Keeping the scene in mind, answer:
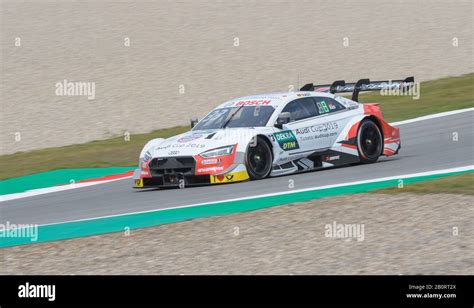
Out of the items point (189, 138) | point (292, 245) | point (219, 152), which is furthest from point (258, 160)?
point (292, 245)

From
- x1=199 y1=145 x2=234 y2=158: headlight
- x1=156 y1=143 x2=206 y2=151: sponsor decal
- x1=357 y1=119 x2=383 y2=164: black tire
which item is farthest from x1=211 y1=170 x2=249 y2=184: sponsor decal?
x1=357 y1=119 x2=383 y2=164: black tire

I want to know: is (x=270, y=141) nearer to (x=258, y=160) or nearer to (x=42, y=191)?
(x=258, y=160)

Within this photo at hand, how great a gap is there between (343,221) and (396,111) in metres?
10.9

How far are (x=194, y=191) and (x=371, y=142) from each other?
3.29 m

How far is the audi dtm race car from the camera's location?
13.9 metres

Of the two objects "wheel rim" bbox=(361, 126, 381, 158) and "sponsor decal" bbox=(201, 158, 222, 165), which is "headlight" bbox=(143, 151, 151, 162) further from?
"wheel rim" bbox=(361, 126, 381, 158)

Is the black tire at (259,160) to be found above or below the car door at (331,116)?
below

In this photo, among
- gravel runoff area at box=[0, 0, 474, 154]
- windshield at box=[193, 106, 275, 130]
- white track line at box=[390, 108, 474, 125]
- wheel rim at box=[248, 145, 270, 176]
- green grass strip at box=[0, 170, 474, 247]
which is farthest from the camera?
gravel runoff area at box=[0, 0, 474, 154]

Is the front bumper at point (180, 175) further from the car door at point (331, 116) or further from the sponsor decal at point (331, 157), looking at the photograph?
the car door at point (331, 116)

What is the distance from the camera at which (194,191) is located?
13719mm

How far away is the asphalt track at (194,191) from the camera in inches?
508

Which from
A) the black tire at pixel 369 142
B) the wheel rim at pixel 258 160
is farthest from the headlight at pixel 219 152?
the black tire at pixel 369 142

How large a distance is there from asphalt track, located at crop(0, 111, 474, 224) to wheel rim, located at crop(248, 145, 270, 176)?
7.4 inches
